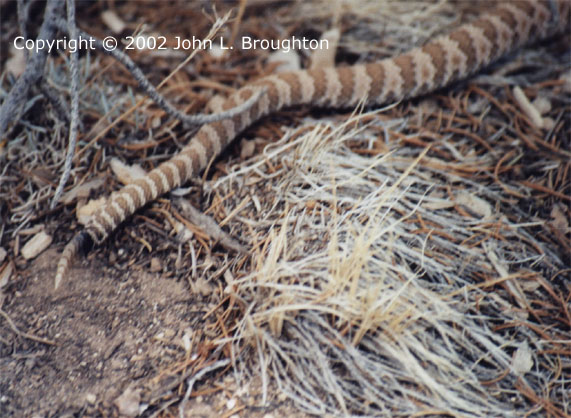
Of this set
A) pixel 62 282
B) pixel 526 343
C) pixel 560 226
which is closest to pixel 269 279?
pixel 62 282

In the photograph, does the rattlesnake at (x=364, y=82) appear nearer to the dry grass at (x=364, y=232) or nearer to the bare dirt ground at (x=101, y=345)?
the dry grass at (x=364, y=232)

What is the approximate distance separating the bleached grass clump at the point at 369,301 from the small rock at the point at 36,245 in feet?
3.63

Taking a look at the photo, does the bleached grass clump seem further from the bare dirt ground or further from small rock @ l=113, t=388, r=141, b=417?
small rock @ l=113, t=388, r=141, b=417

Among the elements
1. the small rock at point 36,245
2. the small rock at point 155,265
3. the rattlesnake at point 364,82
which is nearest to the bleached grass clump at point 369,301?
the small rock at point 155,265

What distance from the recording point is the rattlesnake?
3160 mm

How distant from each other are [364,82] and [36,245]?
250 cm

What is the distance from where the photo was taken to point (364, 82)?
4.03 meters

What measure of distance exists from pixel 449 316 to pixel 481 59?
2475 mm

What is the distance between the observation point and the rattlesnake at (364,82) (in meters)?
3.16

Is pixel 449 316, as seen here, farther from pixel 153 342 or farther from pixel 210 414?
pixel 153 342

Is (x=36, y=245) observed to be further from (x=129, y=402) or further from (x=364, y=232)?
(x=364, y=232)

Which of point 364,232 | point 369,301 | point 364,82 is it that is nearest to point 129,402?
point 369,301

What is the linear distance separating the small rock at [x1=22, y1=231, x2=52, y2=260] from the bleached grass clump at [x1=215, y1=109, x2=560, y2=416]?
3.63 feet

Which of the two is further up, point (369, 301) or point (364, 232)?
point (364, 232)
